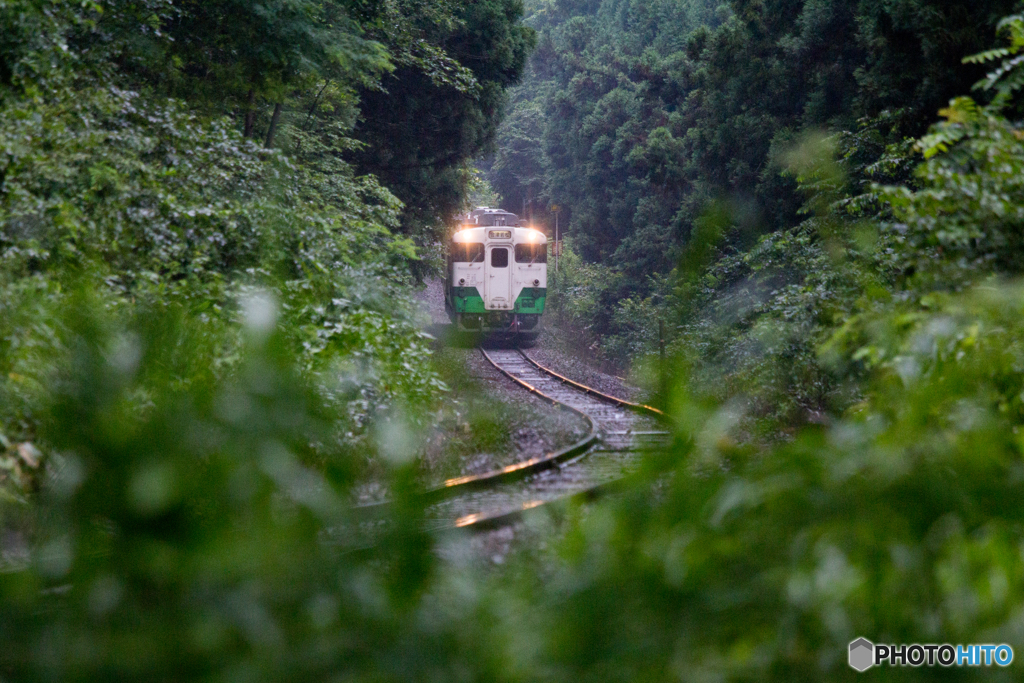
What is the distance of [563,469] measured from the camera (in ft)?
21.9

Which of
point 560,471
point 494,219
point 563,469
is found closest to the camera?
point 560,471

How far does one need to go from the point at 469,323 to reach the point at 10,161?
11464mm

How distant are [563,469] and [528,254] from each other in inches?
493

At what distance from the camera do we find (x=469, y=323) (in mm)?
17750

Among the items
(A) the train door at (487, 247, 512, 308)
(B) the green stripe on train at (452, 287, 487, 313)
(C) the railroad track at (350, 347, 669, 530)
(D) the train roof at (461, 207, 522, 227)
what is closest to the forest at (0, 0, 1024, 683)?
(C) the railroad track at (350, 347, 669, 530)

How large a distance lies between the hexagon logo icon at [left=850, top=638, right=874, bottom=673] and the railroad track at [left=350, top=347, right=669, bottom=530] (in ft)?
1.69

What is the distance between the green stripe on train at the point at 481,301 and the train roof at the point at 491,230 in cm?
118

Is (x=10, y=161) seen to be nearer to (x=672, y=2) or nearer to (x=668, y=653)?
(x=668, y=653)

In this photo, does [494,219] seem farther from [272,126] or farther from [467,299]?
[272,126]

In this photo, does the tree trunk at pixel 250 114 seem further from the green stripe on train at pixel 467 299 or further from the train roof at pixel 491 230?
the green stripe on train at pixel 467 299

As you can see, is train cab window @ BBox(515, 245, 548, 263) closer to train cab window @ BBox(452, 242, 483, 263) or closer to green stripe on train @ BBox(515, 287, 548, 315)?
green stripe on train @ BBox(515, 287, 548, 315)

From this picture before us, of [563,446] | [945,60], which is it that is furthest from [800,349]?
[945,60]

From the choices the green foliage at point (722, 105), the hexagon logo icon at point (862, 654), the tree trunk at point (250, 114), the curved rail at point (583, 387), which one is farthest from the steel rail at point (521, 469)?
the tree trunk at point (250, 114)

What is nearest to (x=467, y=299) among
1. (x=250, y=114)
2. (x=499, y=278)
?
(x=499, y=278)
